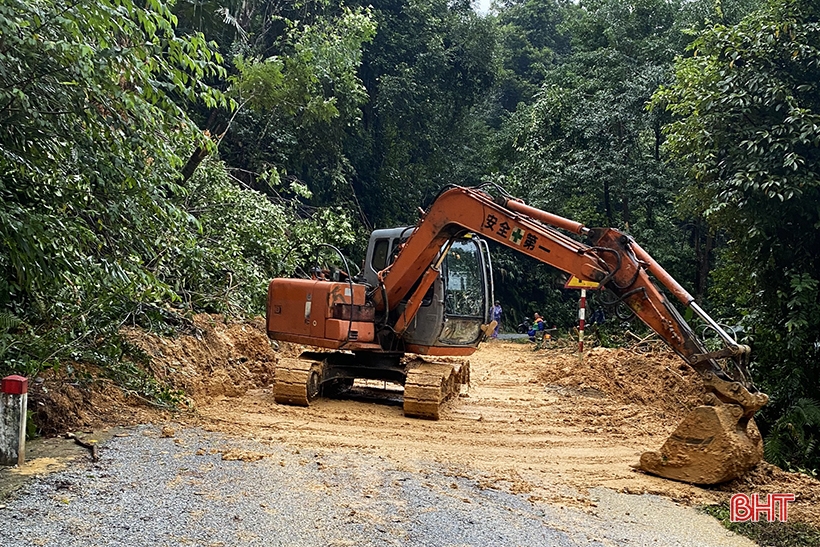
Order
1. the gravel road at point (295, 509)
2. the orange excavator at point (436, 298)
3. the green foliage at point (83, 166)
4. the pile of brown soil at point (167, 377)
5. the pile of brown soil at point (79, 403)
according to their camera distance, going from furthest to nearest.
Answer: the orange excavator at point (436, 298), the pile of brown soil at point (167, 377), the pile of brown soil at point (79, 403), the green foliage at point (83, 166), the gravel road at point (295, 509)

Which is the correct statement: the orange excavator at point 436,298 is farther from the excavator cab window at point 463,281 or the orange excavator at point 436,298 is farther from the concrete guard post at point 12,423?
the concrete guard post at point 12,423

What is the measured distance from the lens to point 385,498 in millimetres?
5047

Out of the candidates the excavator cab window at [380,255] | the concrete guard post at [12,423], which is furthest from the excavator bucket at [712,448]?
the concrete guard post at [12,423]

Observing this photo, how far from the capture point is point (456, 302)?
30.6ft

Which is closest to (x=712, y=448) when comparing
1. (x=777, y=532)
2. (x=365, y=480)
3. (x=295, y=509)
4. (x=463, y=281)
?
(x=777, y=532)

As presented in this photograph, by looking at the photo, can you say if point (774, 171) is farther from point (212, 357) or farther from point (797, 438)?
point (212, 357)

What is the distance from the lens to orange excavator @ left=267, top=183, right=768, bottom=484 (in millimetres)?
6695

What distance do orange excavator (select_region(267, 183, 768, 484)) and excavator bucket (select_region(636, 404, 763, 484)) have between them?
0.05 meters

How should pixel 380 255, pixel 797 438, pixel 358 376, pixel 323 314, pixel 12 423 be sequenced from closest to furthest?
pixel 12 423, pixel 797 438, pixel 323 314, pixel 358 376, pixel 380 255

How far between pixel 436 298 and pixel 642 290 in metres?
3.12

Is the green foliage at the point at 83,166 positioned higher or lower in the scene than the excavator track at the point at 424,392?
higher

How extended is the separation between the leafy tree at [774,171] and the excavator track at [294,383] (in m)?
5.42

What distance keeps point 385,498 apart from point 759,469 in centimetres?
333

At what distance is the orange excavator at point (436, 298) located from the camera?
670 centimetres
